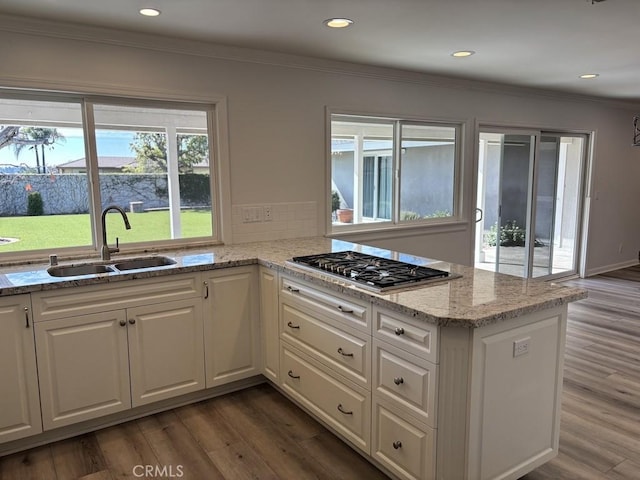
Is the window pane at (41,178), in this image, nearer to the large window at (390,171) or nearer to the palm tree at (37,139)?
the palm tree at (37,139)

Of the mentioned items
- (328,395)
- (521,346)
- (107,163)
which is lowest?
(328,395)

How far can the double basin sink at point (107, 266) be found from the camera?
9.13ft

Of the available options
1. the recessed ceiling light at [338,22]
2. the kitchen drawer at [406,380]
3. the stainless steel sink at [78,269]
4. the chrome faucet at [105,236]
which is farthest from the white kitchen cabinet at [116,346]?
the recessed ceiling light at [338,22]

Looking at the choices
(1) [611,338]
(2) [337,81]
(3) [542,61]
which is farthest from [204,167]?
(1) [611,338]

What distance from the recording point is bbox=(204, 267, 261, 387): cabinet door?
292 centimetres

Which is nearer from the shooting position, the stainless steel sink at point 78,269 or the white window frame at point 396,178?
the stainless steel sink at point 78,269

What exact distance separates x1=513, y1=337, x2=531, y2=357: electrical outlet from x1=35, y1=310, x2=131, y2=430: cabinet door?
2.05 meters

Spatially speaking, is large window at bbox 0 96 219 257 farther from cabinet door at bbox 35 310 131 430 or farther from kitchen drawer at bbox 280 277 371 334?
kitchen drawer at bbox 280 277 371 334

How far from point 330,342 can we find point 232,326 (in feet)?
2.77

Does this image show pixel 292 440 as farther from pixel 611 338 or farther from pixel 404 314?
pixel 611 338

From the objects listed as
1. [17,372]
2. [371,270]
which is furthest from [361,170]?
[17,372]

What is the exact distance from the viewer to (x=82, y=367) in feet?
8.28

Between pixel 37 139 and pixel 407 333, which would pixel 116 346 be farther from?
pixel 407 333

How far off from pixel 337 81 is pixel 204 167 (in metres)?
1.35
